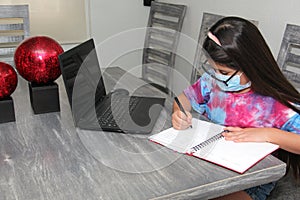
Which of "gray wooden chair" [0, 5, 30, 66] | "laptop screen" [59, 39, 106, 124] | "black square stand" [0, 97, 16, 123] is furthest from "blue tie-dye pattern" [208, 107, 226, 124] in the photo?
"gray wooden chair" [0, 5, 30, 66]

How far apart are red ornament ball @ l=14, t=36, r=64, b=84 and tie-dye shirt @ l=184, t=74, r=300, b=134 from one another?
539 mm

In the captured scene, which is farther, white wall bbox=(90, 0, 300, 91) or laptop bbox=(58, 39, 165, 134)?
white wall bbox=(90, 0, 300, 91)

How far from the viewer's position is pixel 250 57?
113cm

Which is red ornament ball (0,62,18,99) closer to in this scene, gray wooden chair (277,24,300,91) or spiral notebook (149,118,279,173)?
spiral notebook (149,118,279,173)

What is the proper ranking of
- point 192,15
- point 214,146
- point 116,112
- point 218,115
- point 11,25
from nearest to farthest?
1. point 214,146
2. point 116,112
3. point 218,115
4. point 11,25
5. point 192,15

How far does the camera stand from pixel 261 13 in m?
1.97

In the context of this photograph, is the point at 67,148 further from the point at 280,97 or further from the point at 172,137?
the point at 280,97

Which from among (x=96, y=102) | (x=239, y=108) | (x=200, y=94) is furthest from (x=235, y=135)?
(x=96, y=102)

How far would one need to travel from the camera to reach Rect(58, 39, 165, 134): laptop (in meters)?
1.11

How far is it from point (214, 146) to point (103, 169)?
32 centimetres

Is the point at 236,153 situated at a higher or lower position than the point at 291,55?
lower

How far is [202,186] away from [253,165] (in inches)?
6.7

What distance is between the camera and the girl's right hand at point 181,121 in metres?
1.09

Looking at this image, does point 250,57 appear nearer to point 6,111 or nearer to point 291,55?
point 291,55
